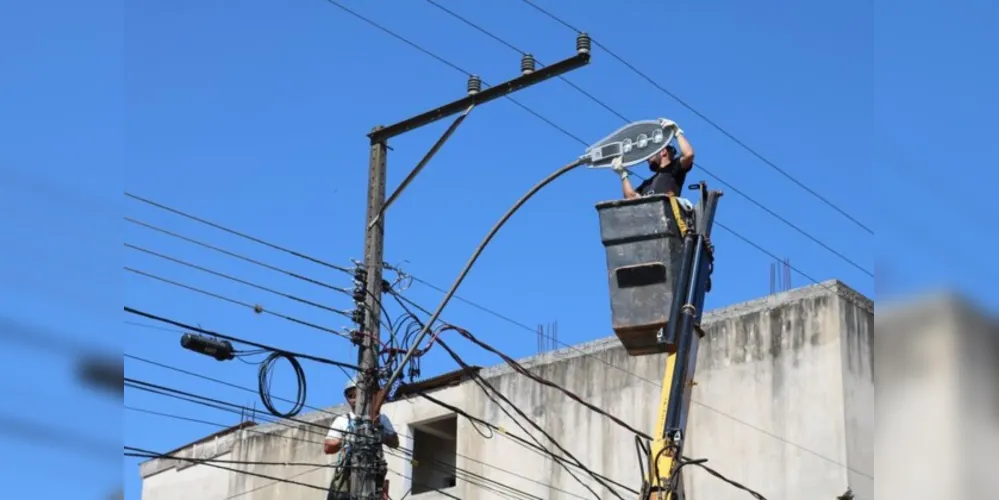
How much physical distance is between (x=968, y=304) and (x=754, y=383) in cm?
1935

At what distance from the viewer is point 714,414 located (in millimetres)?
26312

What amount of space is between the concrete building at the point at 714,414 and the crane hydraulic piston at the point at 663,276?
8593 millimetres

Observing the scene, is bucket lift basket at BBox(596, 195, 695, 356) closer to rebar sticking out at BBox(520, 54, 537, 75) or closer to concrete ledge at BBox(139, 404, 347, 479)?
rebar sticking out at BBox(520, 54, 537, 75)

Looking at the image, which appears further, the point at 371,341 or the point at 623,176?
the point at 371,341

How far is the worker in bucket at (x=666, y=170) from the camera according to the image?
1545 centimetres

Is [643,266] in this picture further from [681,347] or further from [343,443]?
[343,443]

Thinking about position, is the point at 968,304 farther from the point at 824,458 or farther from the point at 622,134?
the point at 824,458

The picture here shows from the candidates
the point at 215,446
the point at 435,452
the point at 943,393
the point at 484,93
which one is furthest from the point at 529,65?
the point at 215,446

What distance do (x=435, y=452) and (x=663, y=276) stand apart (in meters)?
17.4

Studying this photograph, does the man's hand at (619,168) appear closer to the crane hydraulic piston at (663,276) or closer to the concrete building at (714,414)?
the crane hydraulic piston at (663,276)

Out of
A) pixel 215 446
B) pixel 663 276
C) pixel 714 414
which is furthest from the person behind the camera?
pixel 215 446

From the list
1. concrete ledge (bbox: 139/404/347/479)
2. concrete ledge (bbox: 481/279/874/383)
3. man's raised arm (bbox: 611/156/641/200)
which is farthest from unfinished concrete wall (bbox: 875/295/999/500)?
concrete ledge (bbox: 139/404/347/479)

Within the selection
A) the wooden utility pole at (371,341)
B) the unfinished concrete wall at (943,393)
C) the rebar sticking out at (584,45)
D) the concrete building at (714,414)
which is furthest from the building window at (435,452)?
the unfinished concrete wall at (943,393)

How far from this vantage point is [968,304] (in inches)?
269
